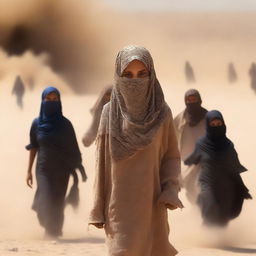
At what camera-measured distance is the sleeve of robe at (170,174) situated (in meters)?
4.78

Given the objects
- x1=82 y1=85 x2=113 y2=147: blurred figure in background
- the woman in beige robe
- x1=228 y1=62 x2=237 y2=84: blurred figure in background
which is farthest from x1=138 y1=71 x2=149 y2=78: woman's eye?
x1=228 y1=62 x2=237 y2=84: blurred figure in background

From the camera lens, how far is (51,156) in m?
9.90

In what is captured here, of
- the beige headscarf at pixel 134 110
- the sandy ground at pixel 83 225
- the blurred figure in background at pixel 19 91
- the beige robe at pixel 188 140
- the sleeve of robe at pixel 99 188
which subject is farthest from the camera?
the blurred figure in background at pixel 19 91

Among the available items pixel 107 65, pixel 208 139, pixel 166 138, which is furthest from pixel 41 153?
pixel 107 65

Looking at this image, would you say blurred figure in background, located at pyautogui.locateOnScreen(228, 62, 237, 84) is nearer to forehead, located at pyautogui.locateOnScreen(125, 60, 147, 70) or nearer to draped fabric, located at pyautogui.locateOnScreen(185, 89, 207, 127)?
draped fabric, located at pyautogui.locateOnScreen(185, 89, 207, 127)

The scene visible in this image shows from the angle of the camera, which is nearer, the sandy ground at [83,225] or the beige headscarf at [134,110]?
the beige headscarf at [134,110]

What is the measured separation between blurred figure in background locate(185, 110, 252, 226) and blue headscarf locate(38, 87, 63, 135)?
1.58 metres

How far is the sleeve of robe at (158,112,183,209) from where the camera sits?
15.7 feet

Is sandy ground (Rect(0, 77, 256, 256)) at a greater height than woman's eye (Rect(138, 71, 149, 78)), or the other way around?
woman's eye (Rect(138, 71, 149, 78))

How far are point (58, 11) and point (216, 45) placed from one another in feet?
74.3

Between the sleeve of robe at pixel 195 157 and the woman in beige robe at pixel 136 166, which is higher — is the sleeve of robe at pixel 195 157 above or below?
above

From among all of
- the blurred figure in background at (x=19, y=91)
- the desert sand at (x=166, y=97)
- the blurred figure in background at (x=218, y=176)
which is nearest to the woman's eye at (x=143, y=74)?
the desert sand at (x=166, y=97)

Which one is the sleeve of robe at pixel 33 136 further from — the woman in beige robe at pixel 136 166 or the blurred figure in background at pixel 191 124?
the woman in beige robe at pixel 136 166

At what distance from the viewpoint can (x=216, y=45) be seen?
85.7 m
